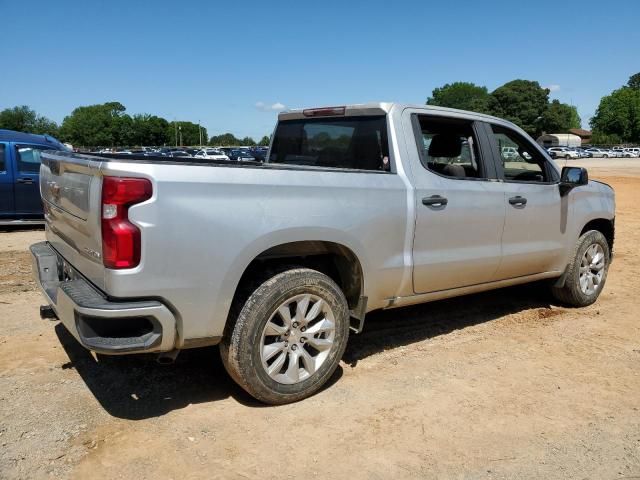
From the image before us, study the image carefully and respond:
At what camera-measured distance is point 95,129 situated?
13325 centimetres

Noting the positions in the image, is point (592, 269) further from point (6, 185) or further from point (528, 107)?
point (528, 107)

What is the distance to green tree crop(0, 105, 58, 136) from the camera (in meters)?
111

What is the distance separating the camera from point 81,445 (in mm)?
3041

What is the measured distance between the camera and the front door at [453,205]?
4.18 metres

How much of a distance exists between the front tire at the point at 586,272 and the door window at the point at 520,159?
34.3 inches

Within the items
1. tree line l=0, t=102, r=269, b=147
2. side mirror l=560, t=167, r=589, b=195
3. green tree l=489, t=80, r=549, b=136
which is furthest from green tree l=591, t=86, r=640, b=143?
side mirror l=560, t=167, r=589, b=195

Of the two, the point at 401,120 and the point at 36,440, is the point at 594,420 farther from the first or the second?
the point at 36,440

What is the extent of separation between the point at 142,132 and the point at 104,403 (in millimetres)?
Answer: 144189

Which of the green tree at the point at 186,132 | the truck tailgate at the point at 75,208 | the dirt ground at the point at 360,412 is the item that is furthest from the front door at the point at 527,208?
the green tree at the point at 186,132

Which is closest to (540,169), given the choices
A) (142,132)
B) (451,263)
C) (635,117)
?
(451,263)

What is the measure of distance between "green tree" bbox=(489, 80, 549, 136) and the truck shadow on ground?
94785 millimetres

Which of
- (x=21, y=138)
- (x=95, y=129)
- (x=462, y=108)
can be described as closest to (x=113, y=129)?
(x=95, y=129)

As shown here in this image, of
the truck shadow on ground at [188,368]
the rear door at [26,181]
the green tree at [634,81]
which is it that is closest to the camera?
the truck shadow on ground at [188,368]

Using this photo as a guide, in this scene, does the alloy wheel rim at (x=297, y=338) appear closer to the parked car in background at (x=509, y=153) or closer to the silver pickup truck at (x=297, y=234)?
the silver pickup truck at (x=297, y=234)
